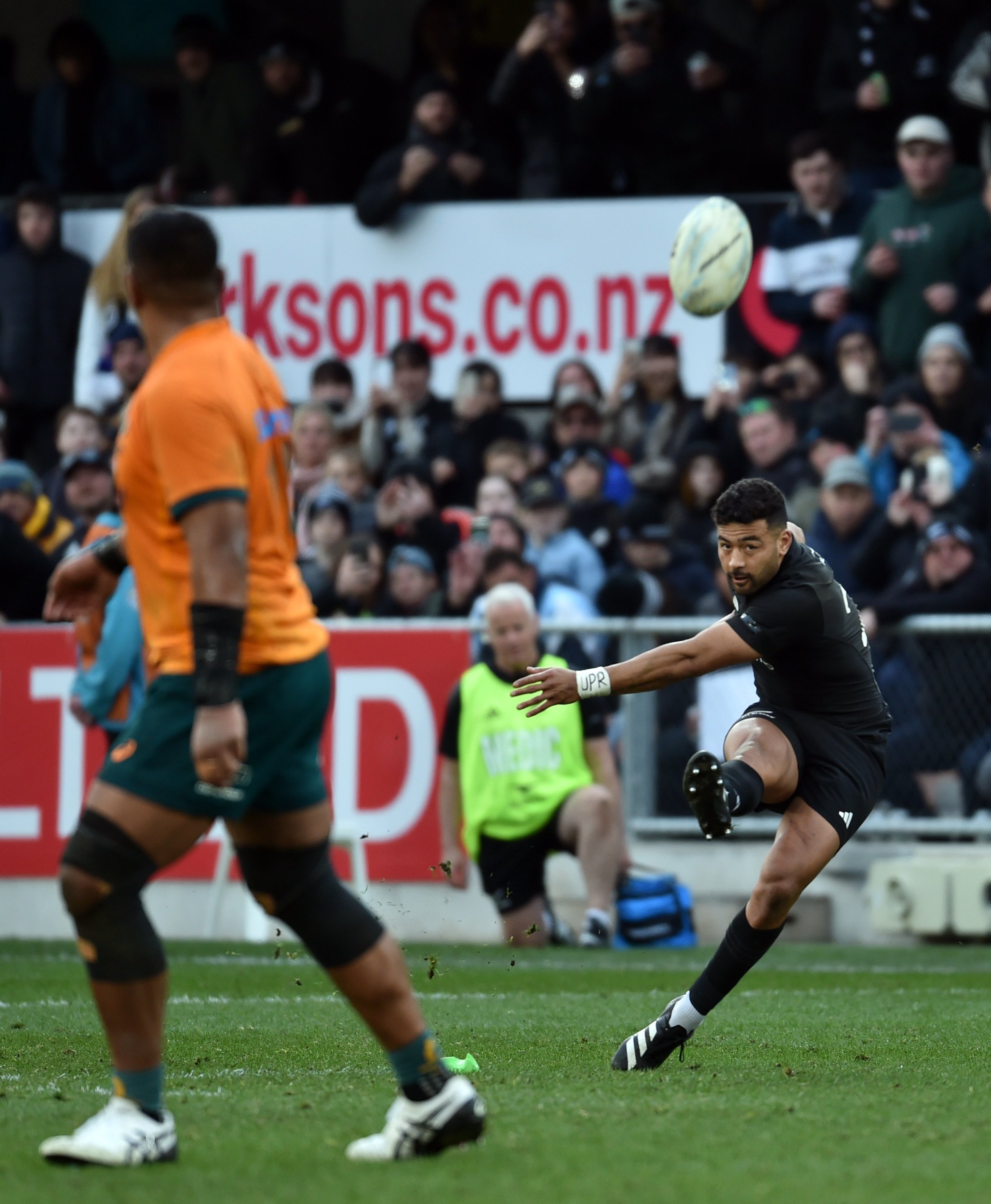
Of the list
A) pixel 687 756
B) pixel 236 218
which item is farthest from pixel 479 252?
pixel 687 756

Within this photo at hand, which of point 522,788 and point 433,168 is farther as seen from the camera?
point 433,168

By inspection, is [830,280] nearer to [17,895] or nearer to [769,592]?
[17,895]

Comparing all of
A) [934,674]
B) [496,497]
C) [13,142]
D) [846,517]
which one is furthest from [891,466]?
[13,142]

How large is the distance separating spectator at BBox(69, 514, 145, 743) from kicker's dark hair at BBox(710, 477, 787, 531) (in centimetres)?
458

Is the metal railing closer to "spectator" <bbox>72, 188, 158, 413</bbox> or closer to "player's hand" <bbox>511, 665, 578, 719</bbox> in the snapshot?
"player's hand" <bbox>511, 665, 578, 719</bbox>

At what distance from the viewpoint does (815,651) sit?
6.91m

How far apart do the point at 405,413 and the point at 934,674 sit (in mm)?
4839

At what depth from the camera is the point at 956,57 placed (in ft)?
45.6

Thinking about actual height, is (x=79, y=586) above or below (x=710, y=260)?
below

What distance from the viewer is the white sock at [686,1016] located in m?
6.44

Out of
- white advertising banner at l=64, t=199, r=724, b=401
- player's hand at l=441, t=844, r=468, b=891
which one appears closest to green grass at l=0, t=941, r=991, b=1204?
A: player's hand at l=441, t=844, r=468, b=891

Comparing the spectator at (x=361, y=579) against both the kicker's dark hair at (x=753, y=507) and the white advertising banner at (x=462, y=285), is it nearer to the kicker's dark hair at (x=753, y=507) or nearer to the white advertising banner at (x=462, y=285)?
the white advertising banner at (x=462, y=285)

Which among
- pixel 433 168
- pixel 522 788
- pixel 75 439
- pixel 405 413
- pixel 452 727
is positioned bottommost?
pixel 522 788

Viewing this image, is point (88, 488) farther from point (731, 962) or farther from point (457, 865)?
point (731, 962)
